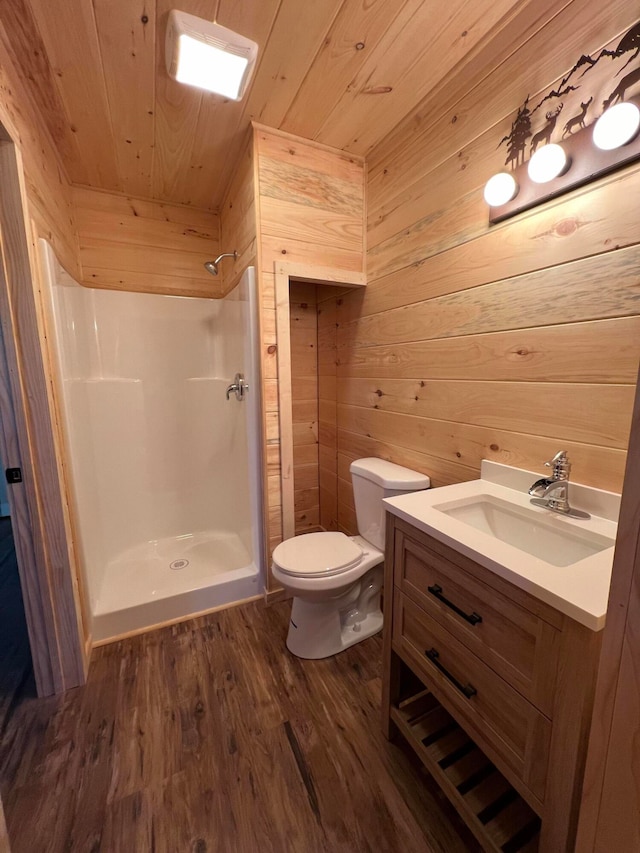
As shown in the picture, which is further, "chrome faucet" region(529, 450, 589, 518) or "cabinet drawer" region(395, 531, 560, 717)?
"chrome faucet" region(529, 450, 589, 518)

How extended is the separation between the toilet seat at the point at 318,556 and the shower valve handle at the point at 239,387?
859mm

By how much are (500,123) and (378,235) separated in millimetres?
684

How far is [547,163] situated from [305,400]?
168 centimetres

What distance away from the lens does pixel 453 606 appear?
2.90ft

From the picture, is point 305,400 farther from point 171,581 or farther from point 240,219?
point 171,581

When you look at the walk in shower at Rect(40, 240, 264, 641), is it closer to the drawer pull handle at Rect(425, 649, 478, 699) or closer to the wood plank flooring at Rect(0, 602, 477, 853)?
the wood plank flooring at Rect(0, 602, 477, 853)

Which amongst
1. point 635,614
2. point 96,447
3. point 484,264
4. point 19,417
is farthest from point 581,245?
point 96,447

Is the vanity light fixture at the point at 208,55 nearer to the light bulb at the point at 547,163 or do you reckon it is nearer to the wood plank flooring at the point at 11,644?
Result: the light bulb at the point at 547,163

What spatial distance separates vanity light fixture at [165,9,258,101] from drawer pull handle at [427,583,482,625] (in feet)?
5.87

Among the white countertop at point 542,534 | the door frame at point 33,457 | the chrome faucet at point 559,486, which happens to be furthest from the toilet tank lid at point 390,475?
the door frame at point 33,457

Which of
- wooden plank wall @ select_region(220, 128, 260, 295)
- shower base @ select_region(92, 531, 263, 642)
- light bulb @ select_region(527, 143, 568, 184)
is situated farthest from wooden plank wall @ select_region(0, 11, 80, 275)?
shower base @ select_region(92, 531, 263, 642)

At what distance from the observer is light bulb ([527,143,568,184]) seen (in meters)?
0.95

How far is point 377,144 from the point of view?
169cm

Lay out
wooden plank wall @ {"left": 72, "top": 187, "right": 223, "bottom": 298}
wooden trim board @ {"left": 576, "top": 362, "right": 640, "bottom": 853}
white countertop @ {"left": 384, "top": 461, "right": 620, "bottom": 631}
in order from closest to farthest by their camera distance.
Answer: wooden trim board @ {"left": 576, "top": 362, "right": 640, "bottom": 853}, white countertop @ {"left": 384, "top": 461, "right": 620, "bottom": 631}, wooden plank wall @ {"left": 72, "top": 187, "right": 223, "bottom": 298}
